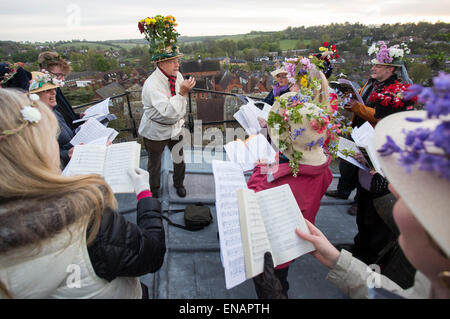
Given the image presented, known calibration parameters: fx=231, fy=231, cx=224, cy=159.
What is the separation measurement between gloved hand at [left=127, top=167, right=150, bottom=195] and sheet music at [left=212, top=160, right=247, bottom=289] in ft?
1.69

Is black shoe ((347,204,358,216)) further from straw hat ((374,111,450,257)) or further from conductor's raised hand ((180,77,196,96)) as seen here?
straw hat ((374,111,450,257))

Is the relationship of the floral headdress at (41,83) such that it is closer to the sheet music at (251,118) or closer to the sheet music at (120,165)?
the sheet music at (120,165)

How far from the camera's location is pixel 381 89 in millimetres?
3373

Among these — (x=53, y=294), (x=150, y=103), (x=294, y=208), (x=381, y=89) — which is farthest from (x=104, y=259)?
(x=381, y=89)

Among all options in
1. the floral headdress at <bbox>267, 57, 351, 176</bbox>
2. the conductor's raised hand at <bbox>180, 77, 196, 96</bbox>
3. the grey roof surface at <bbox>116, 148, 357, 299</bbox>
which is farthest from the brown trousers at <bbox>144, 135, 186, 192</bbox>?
the floral headdress at <bbox>267, 57, 351, 176</bbox>

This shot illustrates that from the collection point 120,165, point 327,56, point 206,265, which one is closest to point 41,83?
point 120,165

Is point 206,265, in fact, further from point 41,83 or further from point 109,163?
point 41,83

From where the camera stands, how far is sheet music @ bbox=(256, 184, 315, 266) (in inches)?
54.5

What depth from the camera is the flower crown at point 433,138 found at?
58 centimetres

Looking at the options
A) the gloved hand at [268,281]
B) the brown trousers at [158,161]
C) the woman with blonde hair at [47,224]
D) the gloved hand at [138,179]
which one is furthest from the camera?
the brown trousers at [158,161]

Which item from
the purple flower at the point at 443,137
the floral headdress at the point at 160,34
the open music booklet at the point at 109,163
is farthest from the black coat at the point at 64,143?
the purple flower at the point at 443,137

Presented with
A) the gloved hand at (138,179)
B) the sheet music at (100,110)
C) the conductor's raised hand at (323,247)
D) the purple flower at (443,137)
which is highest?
the purple flower at (443,137)

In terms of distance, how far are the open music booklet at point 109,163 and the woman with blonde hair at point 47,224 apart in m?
0.47
